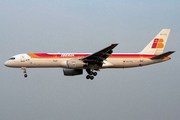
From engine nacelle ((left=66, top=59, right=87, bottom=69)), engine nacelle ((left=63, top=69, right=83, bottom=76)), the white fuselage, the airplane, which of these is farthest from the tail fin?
engine nacelle ((left=63, top=69, right=83, bottom=76))

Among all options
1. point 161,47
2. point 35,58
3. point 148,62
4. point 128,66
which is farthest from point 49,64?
point 161,47

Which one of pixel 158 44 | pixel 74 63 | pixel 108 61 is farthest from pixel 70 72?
pixel 158 44

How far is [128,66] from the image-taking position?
40438mm

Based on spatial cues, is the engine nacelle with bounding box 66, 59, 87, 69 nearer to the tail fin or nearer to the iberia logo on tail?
the tail fin

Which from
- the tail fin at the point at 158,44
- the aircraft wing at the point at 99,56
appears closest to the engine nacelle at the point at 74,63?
the aircraft wing at the point at 99,56

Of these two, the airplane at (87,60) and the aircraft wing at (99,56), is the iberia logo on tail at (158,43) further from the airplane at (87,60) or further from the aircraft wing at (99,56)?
the aircraft wing at (99,56)

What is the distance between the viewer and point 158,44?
42.7 meters

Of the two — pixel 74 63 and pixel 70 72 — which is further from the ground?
pixel 74 63

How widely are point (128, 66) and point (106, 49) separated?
547 cm

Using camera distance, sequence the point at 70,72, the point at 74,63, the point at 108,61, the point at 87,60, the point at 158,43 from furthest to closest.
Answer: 1. the point at 158,43
2. the point at 70,72
3. the point at 108,61
4. the point at 87,60
5. the point at 74,63

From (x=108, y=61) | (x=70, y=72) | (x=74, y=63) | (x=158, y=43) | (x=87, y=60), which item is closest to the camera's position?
(x=74, y=63)

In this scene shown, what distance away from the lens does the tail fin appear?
42.0 m

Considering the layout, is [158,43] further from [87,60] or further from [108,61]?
[87,60]

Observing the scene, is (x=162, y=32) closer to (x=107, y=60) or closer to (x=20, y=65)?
(x=107, y=60)
